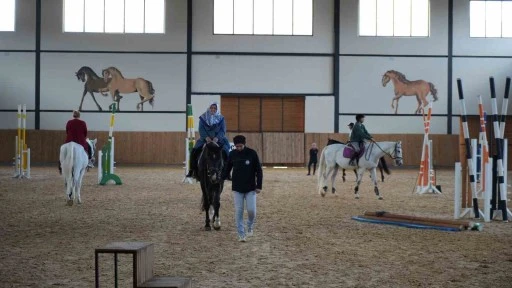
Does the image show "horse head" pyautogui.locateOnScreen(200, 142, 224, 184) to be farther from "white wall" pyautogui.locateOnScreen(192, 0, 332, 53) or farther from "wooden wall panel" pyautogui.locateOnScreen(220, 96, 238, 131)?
"wooden wall panel" pyautogui.locateOnScreen(220, 96, 238, 131)

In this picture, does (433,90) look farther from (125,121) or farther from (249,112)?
(125,121)

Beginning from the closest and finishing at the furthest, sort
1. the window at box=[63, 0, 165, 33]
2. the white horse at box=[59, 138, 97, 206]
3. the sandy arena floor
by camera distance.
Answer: the sandy arena floor < the white horse at box=[59, 138, 97, 206] < the window at box=[63, 0, 165, 33]

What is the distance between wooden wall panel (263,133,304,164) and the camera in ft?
126

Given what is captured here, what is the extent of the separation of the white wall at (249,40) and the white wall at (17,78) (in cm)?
795

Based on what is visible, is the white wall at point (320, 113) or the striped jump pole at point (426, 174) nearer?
the striped jump pole at point (426, 174)

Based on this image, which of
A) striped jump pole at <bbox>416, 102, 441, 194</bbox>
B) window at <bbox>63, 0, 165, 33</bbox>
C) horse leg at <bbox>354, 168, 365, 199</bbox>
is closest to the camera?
horse leg at <bbox>354, 168, 365, 199</bbox>

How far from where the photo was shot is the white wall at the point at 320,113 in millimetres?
37781

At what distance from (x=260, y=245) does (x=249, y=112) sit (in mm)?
27926

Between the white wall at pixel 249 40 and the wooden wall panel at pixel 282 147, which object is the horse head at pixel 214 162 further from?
the wooden wall panel at pixel 282 147

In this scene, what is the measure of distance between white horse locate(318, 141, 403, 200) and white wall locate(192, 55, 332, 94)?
1760 cm

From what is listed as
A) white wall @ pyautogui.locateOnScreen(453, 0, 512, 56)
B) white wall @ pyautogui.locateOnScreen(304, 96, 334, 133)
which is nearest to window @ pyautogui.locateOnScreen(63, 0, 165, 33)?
white wall @ pyautogui.locateOnScreen(304, 96, 334, 133)

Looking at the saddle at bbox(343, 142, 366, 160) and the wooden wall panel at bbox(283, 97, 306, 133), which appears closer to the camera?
the saddle at bbox(343, 142, 366, 160)

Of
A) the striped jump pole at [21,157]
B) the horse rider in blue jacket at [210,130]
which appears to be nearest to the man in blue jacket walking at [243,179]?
the horse rider in blue jacket at [210,130]

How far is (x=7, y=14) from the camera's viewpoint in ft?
123
